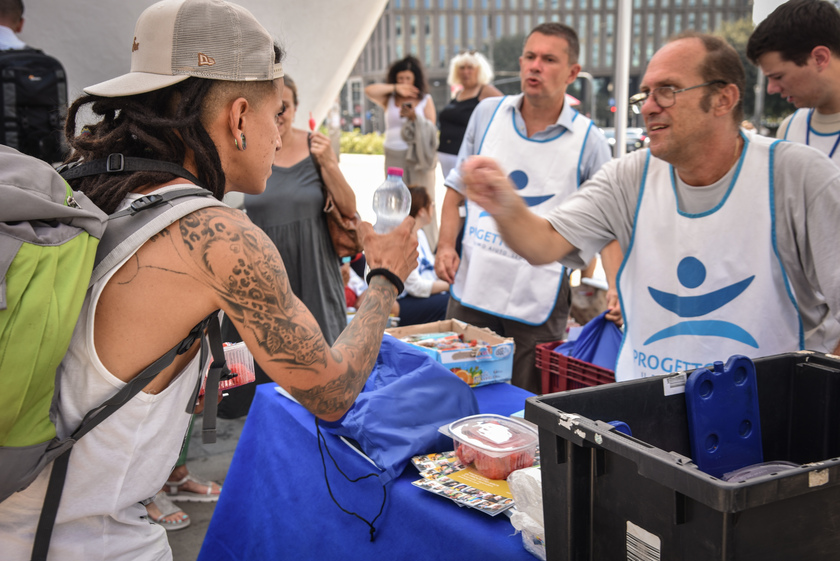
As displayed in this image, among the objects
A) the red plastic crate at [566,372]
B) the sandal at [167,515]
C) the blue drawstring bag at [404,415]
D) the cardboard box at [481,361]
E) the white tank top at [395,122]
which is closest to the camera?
the blue drawstring bag at [404,415]

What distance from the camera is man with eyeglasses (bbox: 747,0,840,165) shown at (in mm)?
2631

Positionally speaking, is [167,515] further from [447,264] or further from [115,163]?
[115,163]

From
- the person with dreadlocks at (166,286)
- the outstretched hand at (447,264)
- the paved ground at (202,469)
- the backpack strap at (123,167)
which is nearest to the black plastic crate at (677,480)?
the person with dreadlocks at (166,286)

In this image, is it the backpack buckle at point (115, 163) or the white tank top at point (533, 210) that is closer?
the backpack buckle at point (115, 163)

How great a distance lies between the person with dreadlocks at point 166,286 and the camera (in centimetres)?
124

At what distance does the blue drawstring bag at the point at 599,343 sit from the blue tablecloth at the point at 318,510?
2.02 feet

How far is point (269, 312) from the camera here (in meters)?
1.33

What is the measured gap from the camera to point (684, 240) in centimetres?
222

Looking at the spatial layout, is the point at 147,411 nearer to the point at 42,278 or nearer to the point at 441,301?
the point at 42,278

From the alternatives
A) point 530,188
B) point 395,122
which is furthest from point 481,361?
point 395,122

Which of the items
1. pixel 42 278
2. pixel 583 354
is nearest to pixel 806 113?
pixel 583 354

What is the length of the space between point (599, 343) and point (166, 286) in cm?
220

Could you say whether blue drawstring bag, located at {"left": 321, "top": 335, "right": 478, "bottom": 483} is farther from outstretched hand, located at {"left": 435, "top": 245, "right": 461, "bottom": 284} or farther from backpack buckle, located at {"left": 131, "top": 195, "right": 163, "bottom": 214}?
outstretched hand, located at {"left": 435, "top": 245, "right": 461, "bottom": 284}

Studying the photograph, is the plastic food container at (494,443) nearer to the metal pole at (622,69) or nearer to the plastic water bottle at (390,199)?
the plastic water bottle at (390,199)
